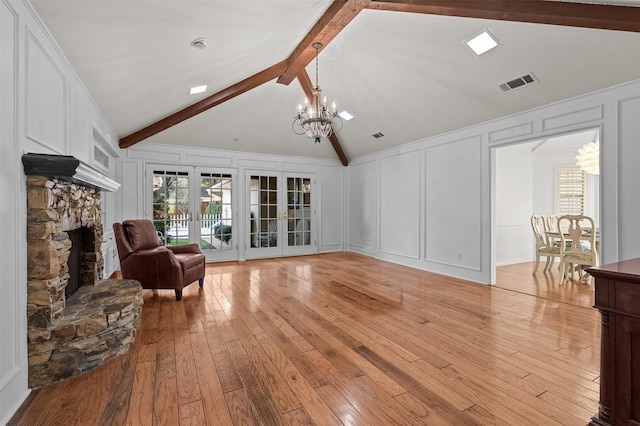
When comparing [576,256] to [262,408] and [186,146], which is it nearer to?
[262,408]

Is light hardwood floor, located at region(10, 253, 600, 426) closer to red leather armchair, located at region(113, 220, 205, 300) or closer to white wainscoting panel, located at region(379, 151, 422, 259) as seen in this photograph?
red leather armchair, located at region(113, 220, 205, 300)

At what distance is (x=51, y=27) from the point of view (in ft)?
7.20

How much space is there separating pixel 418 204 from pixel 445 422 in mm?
4636

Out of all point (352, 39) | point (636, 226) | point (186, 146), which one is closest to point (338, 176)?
point (186, 146)

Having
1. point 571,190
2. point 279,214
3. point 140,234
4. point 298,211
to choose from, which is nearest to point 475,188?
point 571,190

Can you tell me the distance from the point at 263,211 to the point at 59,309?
4.99 meters

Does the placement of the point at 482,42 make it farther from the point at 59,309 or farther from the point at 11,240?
the point at 59,309

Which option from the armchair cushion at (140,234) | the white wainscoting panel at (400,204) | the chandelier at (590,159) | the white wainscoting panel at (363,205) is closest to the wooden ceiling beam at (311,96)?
the white wainscoting panel at (363,205)

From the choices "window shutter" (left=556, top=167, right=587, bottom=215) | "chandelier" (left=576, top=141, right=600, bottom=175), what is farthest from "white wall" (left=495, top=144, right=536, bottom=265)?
"chandelier" (left=576, top=141, right=600, bottom=175)

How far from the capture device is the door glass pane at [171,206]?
19.5 ft

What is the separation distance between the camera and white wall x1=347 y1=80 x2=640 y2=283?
129 inches

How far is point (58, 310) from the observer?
2.13m

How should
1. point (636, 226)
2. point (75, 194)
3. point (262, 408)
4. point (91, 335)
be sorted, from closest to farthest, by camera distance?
point (262, 408)
point (91, 335)
point (75, 194)
point (636, 226)

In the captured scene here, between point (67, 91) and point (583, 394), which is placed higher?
point (67, 91)
